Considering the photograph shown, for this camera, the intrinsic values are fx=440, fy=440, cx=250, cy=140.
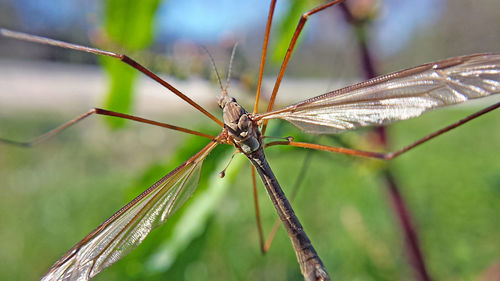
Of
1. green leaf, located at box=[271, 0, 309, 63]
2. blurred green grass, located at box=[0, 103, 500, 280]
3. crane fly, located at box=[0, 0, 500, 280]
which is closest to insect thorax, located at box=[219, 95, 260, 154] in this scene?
crane fly, located at box=[0, 0, 500, 280]

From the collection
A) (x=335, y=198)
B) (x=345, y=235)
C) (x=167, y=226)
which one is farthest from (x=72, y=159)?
(x=167, y=226)

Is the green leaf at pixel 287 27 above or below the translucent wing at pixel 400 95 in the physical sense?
above

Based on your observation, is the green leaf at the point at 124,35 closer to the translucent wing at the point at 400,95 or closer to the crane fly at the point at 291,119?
the crane fly at the point at 291,119

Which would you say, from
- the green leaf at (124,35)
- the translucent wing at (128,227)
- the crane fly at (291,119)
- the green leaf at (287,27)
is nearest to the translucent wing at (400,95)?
the crane fly at (291,119)

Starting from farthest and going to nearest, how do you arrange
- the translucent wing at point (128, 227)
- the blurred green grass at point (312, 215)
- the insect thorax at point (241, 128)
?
the blurred green grass at point (312, 215) → the insect thorax at point (241, 128) → the translucent wing at point (128, 227)

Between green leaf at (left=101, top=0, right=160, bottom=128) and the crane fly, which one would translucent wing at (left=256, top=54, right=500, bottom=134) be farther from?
green leaf at (left=101, top=0, right=160, bottom=128)

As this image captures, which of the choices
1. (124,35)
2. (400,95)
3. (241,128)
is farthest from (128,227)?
(124,35)

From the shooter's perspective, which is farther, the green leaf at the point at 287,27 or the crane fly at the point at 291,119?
the green leaf at the point at 287,27

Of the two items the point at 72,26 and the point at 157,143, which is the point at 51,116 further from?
the point at 72,26

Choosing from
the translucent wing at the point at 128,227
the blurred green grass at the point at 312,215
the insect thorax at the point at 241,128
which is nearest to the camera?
the translucent wing at the point at 128,227
